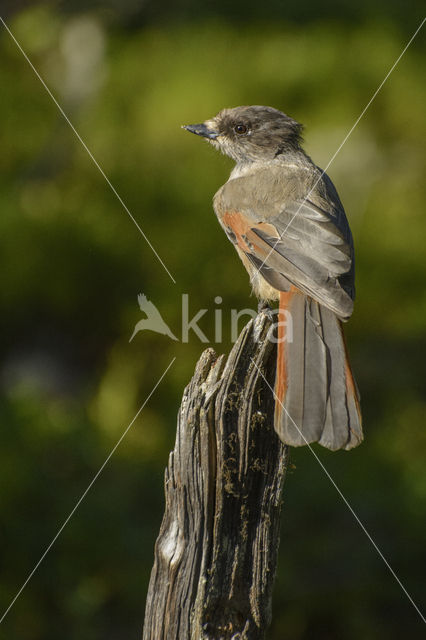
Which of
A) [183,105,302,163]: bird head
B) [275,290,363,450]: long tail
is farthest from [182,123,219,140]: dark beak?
[275,290,363,450]: long tail

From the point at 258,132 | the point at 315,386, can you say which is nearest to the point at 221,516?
the point at 315,386

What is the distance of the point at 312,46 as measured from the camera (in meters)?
5.68

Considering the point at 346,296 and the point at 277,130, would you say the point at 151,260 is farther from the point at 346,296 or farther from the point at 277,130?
the point at 346,296

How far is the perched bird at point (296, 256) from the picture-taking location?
2.55 meters

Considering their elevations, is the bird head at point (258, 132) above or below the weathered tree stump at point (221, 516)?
above

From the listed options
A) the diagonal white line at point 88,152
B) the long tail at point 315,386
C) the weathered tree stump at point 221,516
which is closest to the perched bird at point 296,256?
the long tail at point 315,386

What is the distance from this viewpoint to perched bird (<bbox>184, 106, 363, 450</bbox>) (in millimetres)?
2555

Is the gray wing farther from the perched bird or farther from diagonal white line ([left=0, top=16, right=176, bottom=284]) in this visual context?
diagonal white line ([left=0, top=16, right=176, bottom=284])

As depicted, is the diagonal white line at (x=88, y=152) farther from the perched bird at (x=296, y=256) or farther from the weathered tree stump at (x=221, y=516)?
the weathered tree stump at (x=221, y=516)

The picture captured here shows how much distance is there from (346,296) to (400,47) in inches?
135

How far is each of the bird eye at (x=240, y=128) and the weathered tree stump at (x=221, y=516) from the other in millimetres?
2102

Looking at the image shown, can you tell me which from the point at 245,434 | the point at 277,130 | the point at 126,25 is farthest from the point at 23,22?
the point at 245,434

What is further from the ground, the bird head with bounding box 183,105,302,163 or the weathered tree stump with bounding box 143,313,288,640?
the bird head with bounding box 183,105,302,163

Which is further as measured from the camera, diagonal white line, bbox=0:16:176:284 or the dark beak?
diagonal white line, bbox=0:16:176:284
